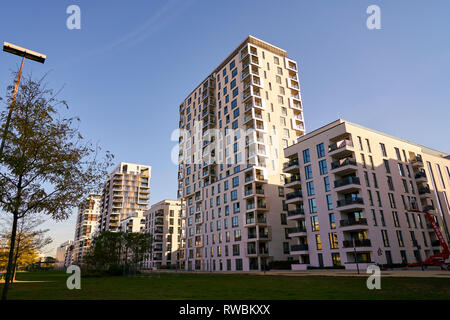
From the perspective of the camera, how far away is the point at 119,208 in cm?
13438

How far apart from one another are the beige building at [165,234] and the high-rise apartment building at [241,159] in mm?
19854

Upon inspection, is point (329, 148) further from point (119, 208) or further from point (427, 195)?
point (119, 208)

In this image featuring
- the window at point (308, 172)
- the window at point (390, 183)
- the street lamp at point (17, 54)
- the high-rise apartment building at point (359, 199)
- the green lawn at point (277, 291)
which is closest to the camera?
the street lamp at point (17, 54)

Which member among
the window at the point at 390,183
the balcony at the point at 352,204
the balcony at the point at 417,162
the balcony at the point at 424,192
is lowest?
the balcony at the point at 352,204

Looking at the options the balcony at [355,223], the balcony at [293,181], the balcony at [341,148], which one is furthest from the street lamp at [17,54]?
the balcony at [293,181]

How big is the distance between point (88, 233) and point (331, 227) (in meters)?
167

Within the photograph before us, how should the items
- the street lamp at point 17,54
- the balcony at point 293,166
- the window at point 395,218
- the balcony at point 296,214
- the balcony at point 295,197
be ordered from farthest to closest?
the balcony at point 293,166
the balcony at point 295,197
the balcony at point 296,214
the window at point 395,218
the street lamp at point 17,54

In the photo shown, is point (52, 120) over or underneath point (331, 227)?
over

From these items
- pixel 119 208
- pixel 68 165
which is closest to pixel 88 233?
pixel 119 208

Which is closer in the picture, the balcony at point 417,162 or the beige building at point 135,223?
the balcony at point 417,162

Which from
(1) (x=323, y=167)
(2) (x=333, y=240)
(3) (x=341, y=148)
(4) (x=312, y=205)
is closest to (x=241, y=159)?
(4) (x=312, y=205)

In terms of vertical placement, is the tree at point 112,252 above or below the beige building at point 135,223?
below

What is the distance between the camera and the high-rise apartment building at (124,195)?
439ft

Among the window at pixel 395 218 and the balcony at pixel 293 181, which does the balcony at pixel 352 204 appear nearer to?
the window at pixel 395 218
